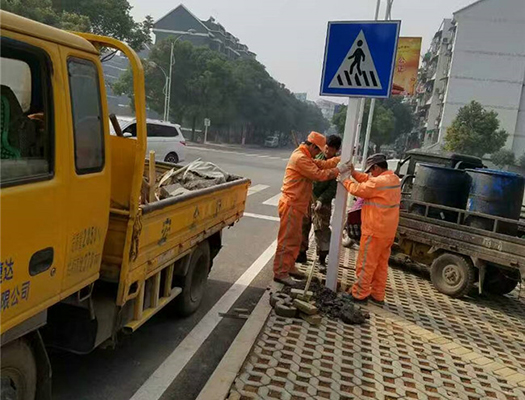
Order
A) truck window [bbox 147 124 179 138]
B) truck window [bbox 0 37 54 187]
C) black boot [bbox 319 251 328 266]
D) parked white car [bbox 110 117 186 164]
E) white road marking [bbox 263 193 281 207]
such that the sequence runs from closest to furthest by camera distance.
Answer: truck window [bbox 0 37 54 187]
black boot [bbox 319 251 328 266]
white road marking [bbox 263 193 281 207]
parked white car [bbox 110 117 186 164]
truck window [bbox 147 124 179 138]

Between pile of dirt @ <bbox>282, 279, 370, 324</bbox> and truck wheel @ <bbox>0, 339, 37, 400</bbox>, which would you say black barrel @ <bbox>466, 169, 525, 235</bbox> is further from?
truck wheel @ <bbox>0, 339, 37, 400</bbox>

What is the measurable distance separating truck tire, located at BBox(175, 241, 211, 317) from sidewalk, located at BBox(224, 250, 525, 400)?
0.77 m

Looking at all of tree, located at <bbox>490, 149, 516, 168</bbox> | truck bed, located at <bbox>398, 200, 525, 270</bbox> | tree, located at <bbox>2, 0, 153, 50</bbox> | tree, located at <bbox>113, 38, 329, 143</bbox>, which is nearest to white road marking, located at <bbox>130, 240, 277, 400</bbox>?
truck bed, located at <bbox>398, 200, 525, 270</bbox>

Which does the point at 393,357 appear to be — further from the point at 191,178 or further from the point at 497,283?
the point at 497,283

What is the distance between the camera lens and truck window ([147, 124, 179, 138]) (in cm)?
A: 1711

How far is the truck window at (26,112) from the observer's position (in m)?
2.15

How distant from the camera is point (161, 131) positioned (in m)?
17.4

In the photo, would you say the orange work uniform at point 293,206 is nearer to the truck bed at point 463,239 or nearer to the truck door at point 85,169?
the truck bed at point 463,239

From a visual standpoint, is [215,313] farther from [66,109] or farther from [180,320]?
[66,109]

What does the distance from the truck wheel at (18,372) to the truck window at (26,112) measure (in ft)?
2.66

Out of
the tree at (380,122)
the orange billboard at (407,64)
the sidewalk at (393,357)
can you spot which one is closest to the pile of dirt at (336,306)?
the sidewalk at (393,357)

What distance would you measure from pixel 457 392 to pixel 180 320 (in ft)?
7.98

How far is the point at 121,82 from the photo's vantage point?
3550 centimetres

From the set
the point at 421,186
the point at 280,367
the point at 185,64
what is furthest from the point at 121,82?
the point at 280,367
